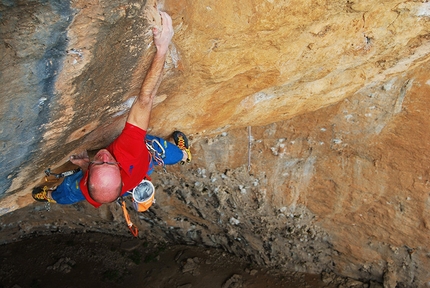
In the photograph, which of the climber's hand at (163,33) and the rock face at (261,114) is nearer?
the rock face at (261,114)

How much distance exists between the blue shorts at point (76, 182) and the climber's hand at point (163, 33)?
3.54 feet

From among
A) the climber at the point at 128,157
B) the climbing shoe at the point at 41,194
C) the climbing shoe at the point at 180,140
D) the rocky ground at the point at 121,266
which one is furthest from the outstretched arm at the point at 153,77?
the rocky ground at the point at 121,266

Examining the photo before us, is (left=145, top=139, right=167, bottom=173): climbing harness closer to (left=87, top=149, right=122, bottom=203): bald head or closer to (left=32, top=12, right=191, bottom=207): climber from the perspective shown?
(left=32, top=12, right=191, bottom=207): climber

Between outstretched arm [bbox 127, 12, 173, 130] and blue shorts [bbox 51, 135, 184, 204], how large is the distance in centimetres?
61

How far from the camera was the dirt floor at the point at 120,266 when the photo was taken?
512cm

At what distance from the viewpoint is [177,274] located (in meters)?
5.32

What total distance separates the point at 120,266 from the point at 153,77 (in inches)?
165

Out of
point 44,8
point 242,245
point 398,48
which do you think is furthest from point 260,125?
point 44,8

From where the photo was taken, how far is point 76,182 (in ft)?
9.36

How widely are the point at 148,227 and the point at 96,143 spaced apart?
9.60 ft

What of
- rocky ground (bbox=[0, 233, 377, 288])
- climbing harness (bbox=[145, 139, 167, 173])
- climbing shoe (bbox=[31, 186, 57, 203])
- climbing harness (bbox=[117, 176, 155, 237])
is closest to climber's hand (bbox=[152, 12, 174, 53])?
climbing harness (bbox=[145, 139, 167, 173])

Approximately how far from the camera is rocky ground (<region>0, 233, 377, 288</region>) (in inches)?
201

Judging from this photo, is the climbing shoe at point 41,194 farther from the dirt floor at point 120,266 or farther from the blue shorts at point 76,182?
the dirt floor at point 120,266

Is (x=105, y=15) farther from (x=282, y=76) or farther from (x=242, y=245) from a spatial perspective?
(x=242, y=245)
